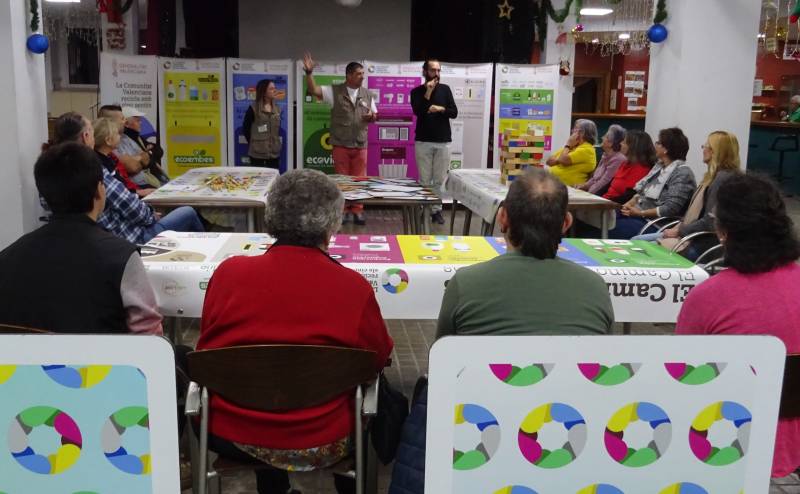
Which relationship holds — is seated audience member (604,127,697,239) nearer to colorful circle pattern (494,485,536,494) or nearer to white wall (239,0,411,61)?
colorful circle pattern (494,485,536,494)

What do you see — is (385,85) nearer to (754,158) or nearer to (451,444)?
(754,158)

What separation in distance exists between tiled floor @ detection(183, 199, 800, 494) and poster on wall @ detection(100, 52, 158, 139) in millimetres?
2923

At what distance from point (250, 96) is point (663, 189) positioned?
17.8 ft

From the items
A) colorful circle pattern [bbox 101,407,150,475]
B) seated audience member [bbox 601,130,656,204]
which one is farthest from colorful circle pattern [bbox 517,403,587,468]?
seated audience member [bbox 601,130,656,204]

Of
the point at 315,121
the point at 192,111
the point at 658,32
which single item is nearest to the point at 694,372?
the point at 658,32

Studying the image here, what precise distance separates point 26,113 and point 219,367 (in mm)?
5140

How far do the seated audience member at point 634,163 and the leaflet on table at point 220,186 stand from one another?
2.65 m

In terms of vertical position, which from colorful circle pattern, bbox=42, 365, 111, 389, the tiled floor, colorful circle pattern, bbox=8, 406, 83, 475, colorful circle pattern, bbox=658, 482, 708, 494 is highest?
colorful circle pattern, bbox=42, 365, 111, 389

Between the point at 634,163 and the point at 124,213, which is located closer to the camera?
the point at 124,213

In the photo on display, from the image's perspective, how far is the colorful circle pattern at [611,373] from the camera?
1439 mm

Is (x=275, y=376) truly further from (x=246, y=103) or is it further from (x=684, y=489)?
(x=246, y=103)

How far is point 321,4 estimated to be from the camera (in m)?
12.2

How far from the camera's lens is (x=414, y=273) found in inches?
122

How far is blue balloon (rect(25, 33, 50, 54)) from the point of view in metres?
6.10
